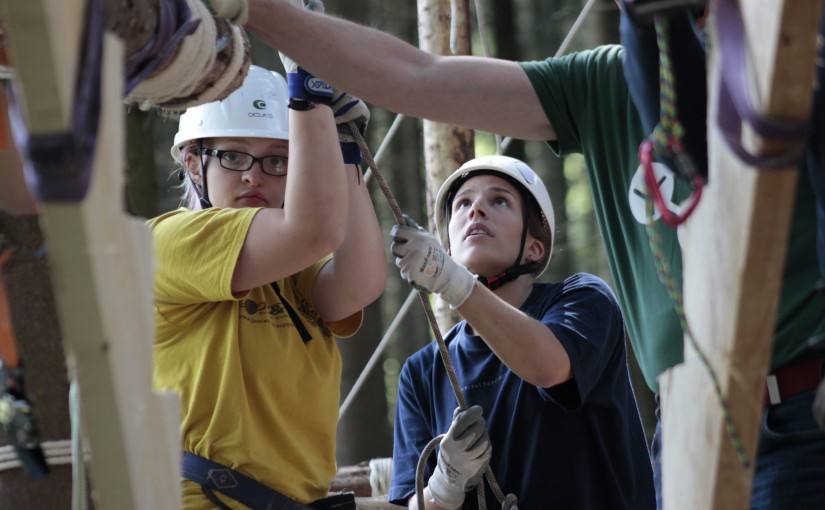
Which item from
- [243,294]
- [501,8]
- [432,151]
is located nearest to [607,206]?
[243,294]

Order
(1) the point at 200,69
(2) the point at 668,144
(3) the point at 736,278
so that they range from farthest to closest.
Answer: (1) the point at 200,69 < (2) the point at 668,144 < (3) the point at 736,278

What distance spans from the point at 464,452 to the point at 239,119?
111 centimetres

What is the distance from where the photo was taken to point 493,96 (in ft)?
8.54

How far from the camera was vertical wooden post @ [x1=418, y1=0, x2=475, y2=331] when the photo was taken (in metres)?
4.56

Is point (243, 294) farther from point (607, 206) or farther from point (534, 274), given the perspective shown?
point (534, 274)

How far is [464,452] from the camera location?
9.98 ft

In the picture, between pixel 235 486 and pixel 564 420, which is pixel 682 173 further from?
pixel 564 420

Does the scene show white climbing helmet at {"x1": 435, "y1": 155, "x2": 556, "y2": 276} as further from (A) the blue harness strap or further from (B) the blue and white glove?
(A) the blue harness strap

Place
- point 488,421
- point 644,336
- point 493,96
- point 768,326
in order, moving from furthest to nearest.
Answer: point 488,421, point 493,96, point 644,336, point 768,326

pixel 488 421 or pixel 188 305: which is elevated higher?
pixel 188 305

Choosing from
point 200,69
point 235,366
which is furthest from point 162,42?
point 235,366

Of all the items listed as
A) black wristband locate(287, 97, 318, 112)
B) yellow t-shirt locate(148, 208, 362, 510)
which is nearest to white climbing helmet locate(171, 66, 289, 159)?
yellow t-shirt locate(148, 208, 362, 510)

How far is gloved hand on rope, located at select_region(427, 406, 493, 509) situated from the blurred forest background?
3.68 ft

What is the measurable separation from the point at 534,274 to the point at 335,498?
3.79 ft
